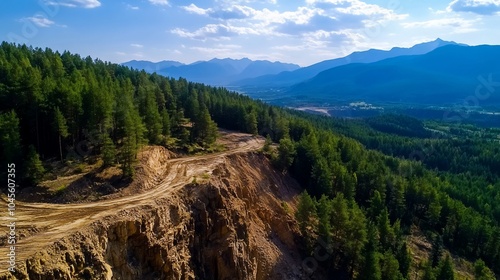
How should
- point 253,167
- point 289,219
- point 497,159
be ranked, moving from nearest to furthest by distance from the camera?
point 289,219 → point 253,167 → point 497,159

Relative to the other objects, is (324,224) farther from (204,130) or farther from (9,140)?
(9,140)

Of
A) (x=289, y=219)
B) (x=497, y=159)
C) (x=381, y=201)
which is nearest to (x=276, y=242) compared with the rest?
(x=289, y=219)

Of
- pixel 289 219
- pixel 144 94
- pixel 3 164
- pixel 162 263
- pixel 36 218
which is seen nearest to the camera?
pixel 36 218

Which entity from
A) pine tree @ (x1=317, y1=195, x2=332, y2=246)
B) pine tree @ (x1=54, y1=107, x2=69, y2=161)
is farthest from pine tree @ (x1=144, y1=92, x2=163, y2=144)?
pine tree @ (x1=317, y1=195, x2=332, y2=246)

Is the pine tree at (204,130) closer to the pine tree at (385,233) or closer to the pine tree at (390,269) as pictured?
the pine tree at (385,233)

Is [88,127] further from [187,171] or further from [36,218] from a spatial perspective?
[36,218]

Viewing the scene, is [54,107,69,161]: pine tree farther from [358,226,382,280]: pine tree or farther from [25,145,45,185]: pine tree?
[358,226,382,280]: pine tree
